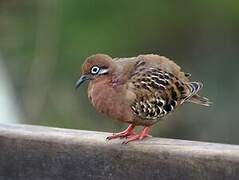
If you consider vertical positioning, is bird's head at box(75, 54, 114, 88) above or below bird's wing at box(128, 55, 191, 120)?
above

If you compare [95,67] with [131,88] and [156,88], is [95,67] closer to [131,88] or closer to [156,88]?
[131,88]

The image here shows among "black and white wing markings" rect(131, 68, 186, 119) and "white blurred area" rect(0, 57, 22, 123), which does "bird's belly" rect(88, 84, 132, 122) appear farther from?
"white blurred area" rect(0, 57, 22, 123)

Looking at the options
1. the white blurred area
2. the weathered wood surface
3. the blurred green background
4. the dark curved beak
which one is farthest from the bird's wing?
the white blurred area

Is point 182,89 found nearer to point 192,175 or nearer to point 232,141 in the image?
point 192,175

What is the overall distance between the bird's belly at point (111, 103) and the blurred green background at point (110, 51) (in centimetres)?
337

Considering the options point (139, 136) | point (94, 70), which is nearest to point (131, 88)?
point (94, 70)

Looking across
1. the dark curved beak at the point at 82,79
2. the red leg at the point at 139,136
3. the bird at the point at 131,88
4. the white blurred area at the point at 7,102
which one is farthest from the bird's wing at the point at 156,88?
the white blurred area at the point at 7,102

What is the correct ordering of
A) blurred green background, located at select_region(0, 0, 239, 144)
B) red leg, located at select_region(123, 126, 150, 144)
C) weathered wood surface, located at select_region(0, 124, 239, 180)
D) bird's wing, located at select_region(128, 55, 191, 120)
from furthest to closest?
blurred green background, located at select_region(0, 0, 239, 144) < bird's wing, located at select_region(128, 55, 191, 120) < red leg, located at select_region(123, 126, 150, 144) < weathered wood surface, located at select_region(0, 124, 239, 180)

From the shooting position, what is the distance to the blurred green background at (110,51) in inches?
351

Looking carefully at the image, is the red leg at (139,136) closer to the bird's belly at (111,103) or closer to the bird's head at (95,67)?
the bird's belly at (111,103)

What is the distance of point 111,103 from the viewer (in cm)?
527

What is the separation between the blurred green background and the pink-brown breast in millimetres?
3354

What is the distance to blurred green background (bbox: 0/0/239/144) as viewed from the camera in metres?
8.91

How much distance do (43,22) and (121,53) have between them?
35.5 inches
